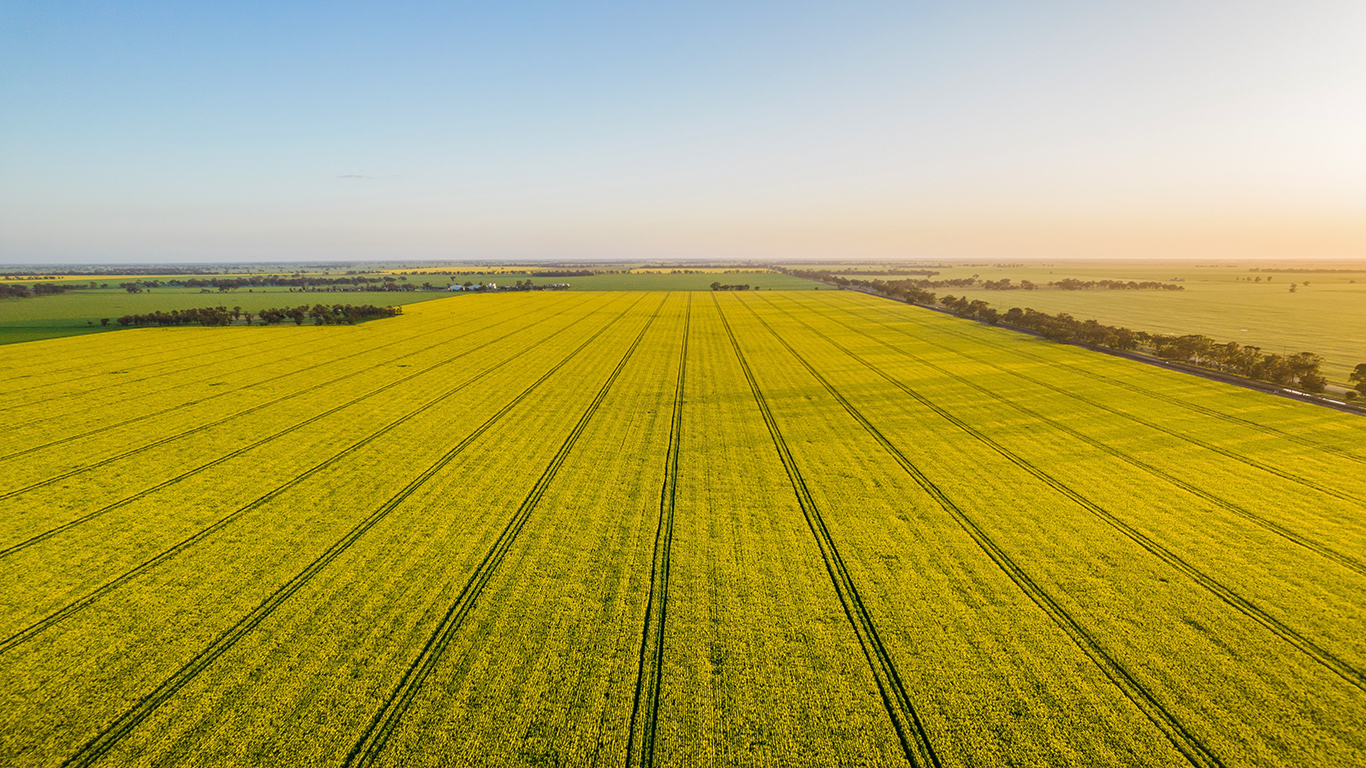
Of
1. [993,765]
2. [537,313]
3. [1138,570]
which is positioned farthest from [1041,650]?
[537,313]

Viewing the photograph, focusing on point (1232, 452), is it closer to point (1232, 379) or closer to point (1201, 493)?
point (1201, 493)

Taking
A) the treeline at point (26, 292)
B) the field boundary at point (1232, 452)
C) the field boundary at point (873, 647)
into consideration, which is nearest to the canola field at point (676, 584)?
the field boundary at point (873, 647)

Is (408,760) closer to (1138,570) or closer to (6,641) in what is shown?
(6,641)

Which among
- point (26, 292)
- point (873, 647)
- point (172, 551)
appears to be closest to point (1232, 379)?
point (873, 647)

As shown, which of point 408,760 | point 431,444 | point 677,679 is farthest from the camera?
point 431,444

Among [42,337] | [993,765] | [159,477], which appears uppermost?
[42,337]

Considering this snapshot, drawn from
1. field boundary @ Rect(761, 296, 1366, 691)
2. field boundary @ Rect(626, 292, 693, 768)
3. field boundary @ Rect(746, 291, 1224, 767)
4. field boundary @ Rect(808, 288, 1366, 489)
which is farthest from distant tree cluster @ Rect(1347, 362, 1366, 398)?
field boundary @ Rect(626, 292, 693, 768)

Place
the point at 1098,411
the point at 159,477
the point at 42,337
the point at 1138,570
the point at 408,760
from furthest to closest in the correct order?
the point at 42,337 < the point at 1098,411 < the point at 159,477 < the point at 1138,570 < the point at 408,760

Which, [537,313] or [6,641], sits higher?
[537,313]
